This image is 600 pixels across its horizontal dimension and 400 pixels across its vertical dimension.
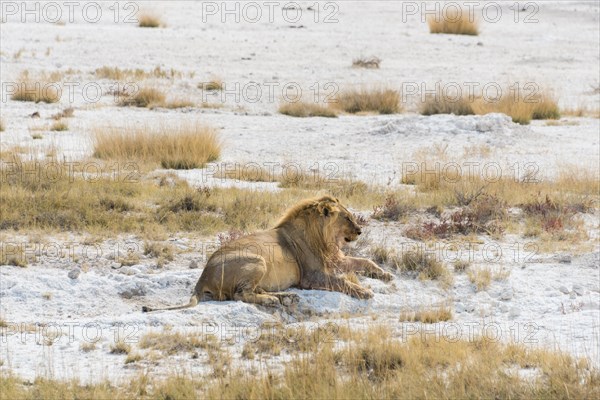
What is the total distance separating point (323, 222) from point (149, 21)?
21021 millimetres

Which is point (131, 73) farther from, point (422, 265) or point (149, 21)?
point (422, 265)

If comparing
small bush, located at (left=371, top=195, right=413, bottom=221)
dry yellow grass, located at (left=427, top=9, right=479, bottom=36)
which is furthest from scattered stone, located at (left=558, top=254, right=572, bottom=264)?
dry yellow grass, located at (left=427, top=9, right=479, bottom=36)

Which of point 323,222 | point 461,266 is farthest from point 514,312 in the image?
point 323,222

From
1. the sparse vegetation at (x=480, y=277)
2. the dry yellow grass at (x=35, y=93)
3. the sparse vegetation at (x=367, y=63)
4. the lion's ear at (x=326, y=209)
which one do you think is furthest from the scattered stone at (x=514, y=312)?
the sparse vegetation at (x=367, y=63)

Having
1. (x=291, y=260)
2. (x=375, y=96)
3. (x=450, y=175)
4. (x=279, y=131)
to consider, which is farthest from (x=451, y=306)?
(x=375, y=96)

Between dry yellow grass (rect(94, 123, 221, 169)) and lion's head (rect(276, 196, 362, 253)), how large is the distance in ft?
19.2

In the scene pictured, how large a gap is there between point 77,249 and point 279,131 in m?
8.12

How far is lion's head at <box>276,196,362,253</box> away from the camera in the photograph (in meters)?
10.6

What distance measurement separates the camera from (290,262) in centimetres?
1048

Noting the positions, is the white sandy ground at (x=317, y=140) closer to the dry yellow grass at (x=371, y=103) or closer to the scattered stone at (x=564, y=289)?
the scattered stone at (x=564, y=289)

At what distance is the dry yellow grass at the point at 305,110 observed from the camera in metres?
21.3

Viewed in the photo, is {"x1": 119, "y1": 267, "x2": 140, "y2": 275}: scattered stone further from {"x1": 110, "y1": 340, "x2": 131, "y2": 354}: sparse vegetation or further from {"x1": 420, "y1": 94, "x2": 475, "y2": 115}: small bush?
{"x1": 420, "y1": 94, "x2": 475, "y2": 115}: small bush

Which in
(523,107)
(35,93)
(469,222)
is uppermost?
(35,93)

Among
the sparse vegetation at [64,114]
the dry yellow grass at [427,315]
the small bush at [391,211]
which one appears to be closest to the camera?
the dry yellow grass at [427,315]
